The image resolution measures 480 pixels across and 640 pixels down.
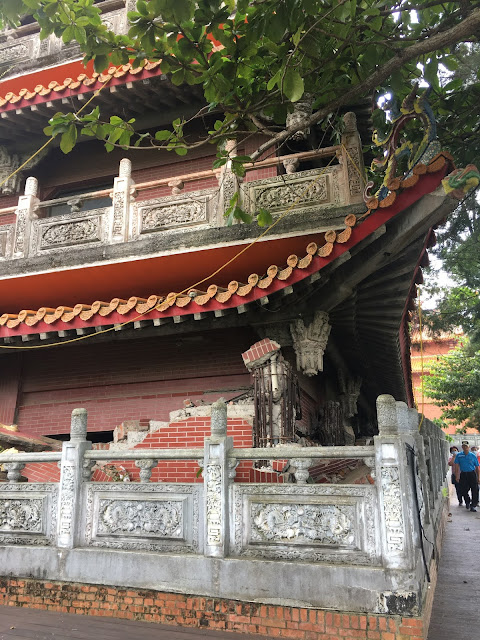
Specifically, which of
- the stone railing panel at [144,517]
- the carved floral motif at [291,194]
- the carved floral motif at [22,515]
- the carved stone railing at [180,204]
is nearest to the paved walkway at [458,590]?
the stone railing panel at [144,517]

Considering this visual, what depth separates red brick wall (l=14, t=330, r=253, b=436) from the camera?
7.23 metres

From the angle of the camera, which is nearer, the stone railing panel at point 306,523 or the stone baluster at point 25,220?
the stone railing panel at point 306,523

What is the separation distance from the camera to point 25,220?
26.6ft

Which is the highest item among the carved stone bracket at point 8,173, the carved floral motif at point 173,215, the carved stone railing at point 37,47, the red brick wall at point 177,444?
the carved stone railing at point 37,47

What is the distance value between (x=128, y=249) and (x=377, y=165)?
3.54 metres

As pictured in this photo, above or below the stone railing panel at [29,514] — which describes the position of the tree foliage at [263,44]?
above

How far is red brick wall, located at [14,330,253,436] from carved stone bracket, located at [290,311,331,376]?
0.93 metres

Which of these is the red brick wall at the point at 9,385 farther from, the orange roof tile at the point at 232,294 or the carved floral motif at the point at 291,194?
the carved floral motif at the point at 291,194

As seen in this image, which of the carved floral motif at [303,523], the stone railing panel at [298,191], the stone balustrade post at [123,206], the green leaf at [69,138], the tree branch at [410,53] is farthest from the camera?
the stone balustrade post at [123,206]

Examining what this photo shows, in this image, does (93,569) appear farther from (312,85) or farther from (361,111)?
(361,111)

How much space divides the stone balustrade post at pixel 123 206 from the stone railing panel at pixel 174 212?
0.38 feet

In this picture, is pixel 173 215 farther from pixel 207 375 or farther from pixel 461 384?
pixel 461 384

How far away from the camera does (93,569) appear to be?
15.3 feet

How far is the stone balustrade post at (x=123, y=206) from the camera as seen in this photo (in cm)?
750
